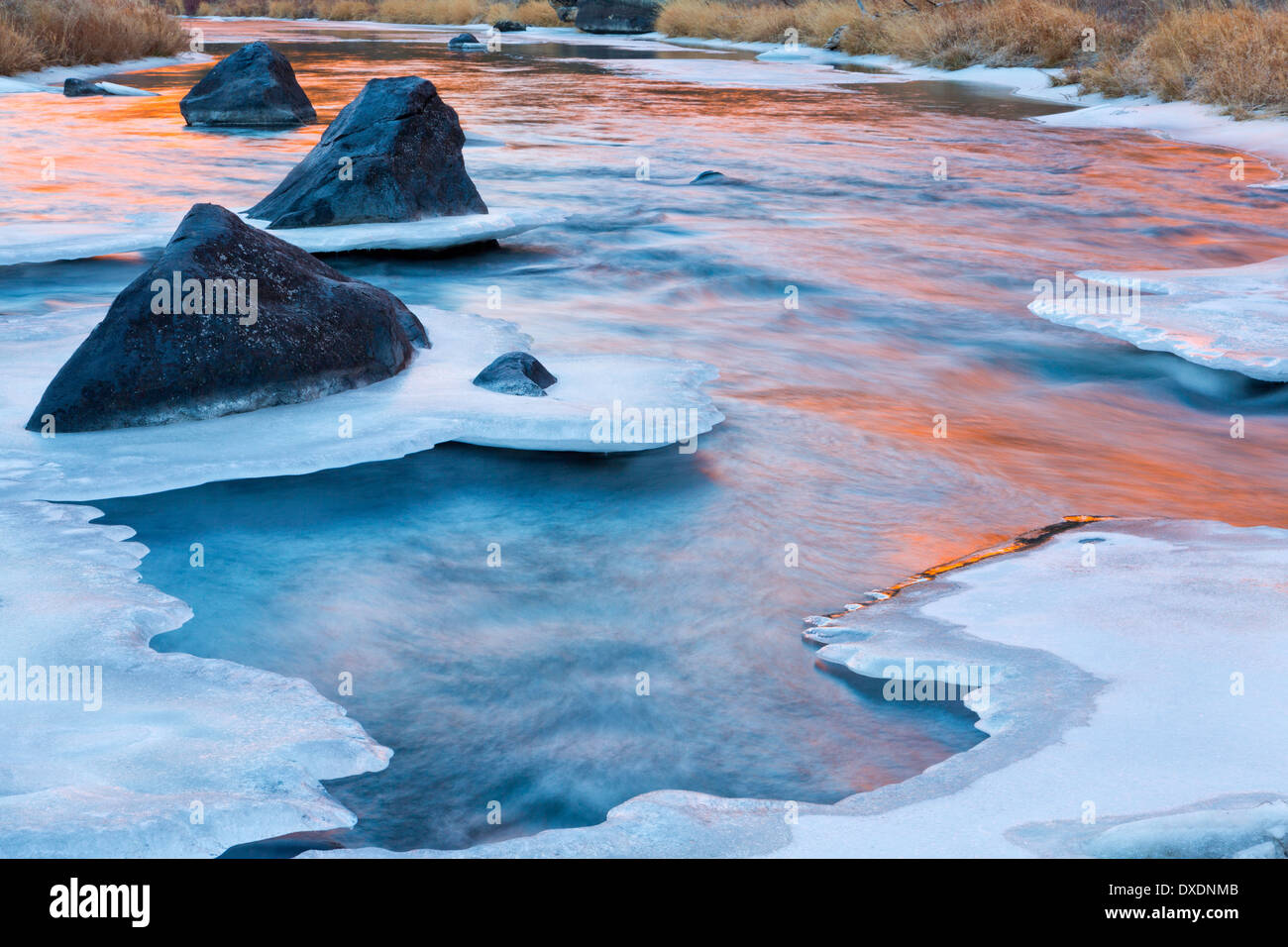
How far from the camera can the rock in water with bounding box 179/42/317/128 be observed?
42.4 feet

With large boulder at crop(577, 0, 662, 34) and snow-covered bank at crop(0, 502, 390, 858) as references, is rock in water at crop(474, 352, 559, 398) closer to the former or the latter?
snow-covered bank at crop(0, 502, 390, 858)

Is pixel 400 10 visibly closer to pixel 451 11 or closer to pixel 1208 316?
pixel 451 11

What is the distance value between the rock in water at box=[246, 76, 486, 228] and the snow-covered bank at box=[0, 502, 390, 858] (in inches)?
179

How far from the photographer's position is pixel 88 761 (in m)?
1.96

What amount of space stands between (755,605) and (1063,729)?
901 millimetres

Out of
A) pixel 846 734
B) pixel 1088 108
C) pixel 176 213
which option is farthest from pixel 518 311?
pixel 1088 108

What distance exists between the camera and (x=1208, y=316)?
565cm

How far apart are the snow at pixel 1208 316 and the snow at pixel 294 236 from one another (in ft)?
10.7

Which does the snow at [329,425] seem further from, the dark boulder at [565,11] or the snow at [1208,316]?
the dark boulder at [565,11]

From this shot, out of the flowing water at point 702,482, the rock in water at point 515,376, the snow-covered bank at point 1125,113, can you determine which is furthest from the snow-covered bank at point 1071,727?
the snow-covered bank at point 1125,113

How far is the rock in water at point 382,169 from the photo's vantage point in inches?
273

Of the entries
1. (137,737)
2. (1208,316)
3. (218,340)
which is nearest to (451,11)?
(1208,316)

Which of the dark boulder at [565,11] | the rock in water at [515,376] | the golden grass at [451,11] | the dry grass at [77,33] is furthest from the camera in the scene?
the golden grass at [451,11]
